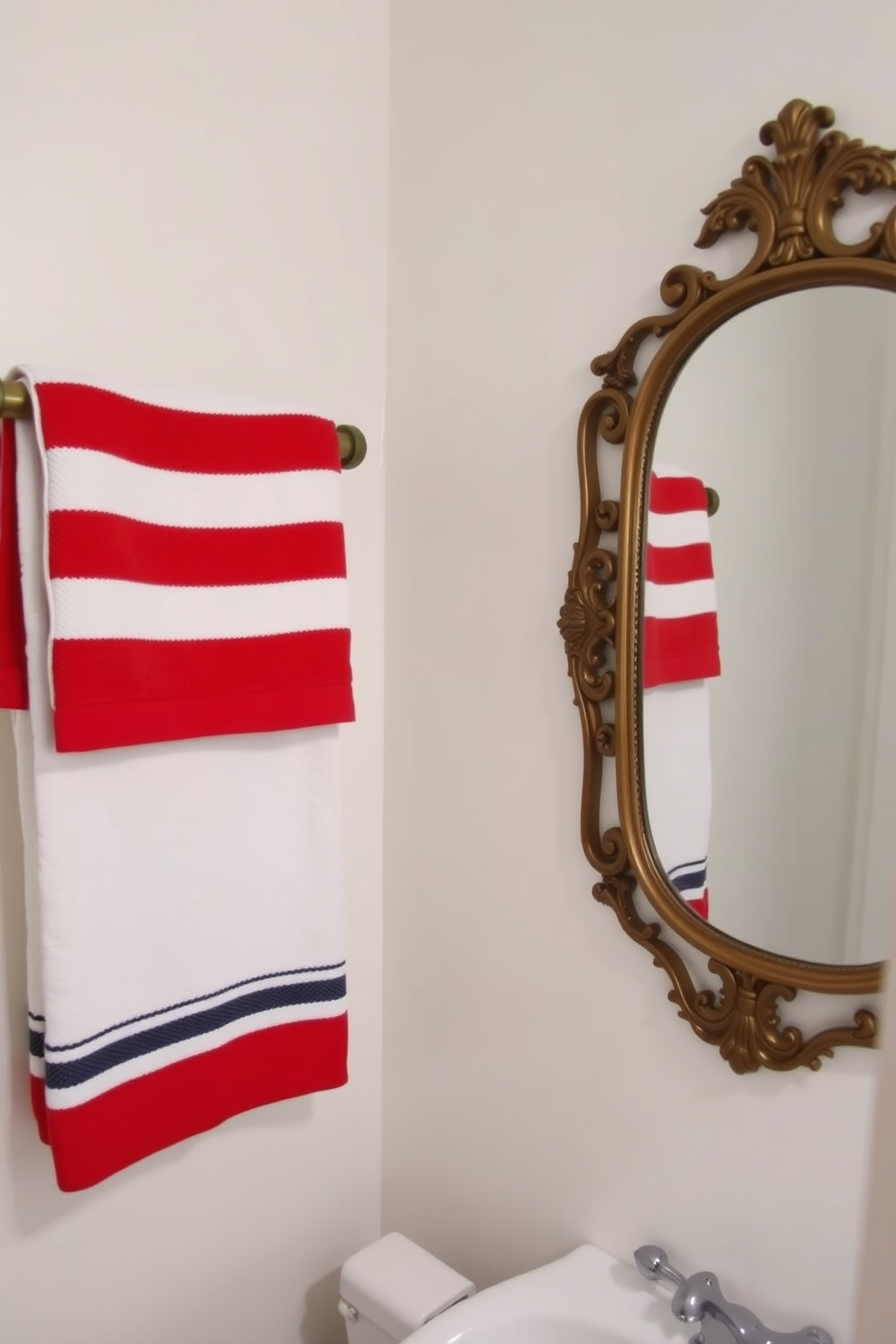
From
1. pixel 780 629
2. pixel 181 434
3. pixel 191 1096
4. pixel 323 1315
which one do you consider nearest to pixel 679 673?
pixel 780 629

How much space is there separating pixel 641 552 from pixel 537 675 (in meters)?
0.22

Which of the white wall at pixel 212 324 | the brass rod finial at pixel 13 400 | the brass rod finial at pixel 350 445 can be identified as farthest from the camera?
the brass rod finial at pixel 350 445

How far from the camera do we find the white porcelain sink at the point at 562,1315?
1.10m

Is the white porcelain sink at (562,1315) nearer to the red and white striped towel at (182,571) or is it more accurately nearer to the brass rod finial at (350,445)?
the red and white striped towel at (182,571)

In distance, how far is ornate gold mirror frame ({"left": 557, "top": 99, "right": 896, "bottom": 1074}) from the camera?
97 centimetres

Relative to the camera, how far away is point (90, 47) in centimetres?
107

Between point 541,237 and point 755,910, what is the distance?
81 cm

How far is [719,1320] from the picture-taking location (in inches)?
40.3

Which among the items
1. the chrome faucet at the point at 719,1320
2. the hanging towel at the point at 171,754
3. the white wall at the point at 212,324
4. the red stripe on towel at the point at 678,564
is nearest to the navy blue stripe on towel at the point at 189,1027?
the hanging towel at the point at 171,754

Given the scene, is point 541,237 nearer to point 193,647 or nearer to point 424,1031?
point 193,647

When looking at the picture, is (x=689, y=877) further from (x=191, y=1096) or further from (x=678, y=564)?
(x=191, y=1096)

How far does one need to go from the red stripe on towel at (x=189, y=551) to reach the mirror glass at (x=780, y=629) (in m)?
0.37

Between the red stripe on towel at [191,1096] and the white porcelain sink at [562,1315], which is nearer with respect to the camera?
the red stripe on towel at [191,1096]

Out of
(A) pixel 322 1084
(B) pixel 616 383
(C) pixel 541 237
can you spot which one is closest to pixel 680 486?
(B) pixel 616 383
